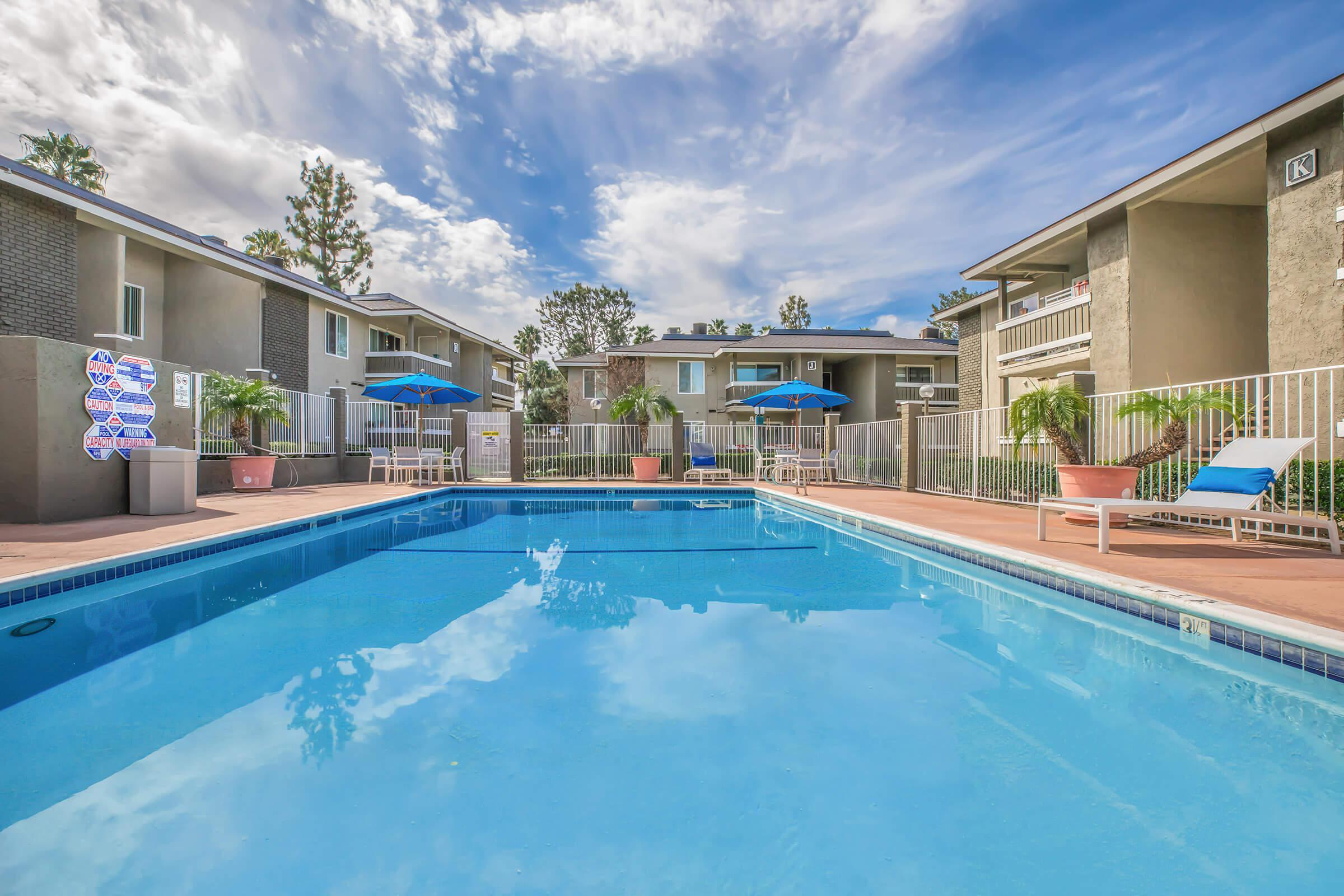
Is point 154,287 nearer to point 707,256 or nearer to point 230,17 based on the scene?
point 230,17

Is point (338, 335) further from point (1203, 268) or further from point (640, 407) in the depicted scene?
point (1203, 268)

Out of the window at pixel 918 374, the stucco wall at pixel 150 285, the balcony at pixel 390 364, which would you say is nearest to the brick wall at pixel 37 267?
the stucco wall at pixel 150 285

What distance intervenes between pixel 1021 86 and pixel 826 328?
18.9 metres

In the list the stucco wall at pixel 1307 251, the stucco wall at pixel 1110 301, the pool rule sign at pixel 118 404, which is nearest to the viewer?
the stucco wall at pixel 1307 251

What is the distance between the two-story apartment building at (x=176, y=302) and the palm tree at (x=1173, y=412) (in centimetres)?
1327

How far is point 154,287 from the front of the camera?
1573cm

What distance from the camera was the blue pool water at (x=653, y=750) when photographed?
1.76 m

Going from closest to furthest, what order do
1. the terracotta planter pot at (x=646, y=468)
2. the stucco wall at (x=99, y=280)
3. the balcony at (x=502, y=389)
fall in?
the stucco wall at (x=99, y=280), the terracotta planter pot at (x=646, y=468), the balcony at (x=502, y=389)

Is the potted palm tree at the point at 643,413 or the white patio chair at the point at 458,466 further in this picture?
the potted palm tree at the point at 643,413

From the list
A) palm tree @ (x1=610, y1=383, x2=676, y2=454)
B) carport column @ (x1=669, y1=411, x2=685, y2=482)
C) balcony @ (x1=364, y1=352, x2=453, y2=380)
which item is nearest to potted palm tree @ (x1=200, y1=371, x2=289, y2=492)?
palm tree @ (x1=610, y1=383, x2=676, y2=454)

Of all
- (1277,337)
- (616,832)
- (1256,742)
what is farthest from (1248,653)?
(1277,337)

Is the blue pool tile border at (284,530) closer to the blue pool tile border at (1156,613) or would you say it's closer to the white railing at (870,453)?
the white railing at (870,453)

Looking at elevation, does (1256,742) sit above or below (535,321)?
below

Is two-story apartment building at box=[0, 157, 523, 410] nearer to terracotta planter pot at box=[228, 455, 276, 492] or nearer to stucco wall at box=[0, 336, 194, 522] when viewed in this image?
stucco wall at box=[0, 336, 194, 522]
